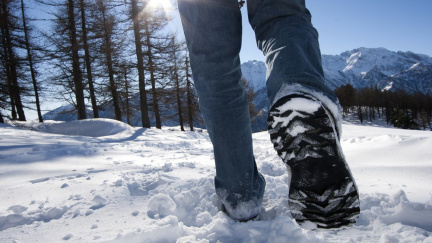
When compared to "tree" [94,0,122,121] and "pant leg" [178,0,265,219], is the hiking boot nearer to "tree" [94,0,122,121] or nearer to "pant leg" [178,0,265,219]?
"pant leg" [178,0,265,219]

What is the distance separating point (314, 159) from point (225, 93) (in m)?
0.38

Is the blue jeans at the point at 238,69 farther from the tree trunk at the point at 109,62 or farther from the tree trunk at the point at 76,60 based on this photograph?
the tree trunk at the point at 109,62

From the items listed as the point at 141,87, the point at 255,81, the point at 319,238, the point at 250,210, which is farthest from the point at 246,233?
the point at 255,81

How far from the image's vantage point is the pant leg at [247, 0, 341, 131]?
604mm

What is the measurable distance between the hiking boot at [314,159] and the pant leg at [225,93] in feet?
0.87

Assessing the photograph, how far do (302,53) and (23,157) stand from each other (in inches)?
95.4

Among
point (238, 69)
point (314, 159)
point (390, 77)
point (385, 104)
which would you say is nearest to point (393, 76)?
point (390, 77)

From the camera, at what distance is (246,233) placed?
2.89ft

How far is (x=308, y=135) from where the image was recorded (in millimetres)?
577

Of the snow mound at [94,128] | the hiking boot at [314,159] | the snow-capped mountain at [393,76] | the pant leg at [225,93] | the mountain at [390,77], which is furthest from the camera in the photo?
the snow-capped mountain at [393,76]

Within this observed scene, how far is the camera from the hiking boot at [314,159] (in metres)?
0.57

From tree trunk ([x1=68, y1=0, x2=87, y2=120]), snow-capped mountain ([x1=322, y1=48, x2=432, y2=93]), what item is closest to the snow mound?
tree trunk ([x1=68, y1=0, x2=87, y2=120])

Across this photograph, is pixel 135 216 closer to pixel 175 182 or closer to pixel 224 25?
pixel 175 182

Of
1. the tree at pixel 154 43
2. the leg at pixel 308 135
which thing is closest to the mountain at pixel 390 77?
the tree at pixel 154 43
